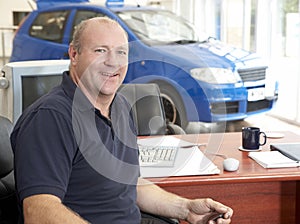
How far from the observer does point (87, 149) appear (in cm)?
143

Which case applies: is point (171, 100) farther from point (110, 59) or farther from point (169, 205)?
point (110, 59)

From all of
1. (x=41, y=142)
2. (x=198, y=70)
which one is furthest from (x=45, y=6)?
(x=41, y=142)

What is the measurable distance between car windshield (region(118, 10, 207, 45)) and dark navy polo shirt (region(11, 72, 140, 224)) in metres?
3.39

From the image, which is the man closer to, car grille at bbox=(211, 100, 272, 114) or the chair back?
the chair back

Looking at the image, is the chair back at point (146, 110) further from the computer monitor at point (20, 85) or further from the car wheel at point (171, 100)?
the car wheel at point (171, 100)

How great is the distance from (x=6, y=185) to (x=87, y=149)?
1.16ft

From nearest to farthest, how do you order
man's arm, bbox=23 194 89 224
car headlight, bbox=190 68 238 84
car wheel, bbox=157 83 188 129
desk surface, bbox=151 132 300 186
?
man's arm, bbox=23 194 89 224 < desk surface, bbox=151 132 300 186 < car wheel, bbox=157 83 188 129 < car headlight, bbox=190 68 238 84

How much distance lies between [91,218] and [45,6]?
4.87m

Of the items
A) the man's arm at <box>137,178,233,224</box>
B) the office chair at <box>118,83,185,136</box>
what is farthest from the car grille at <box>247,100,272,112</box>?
the man's arm at <box>137,178,233,224</box>

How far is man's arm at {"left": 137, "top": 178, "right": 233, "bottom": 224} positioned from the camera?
1.69 metres

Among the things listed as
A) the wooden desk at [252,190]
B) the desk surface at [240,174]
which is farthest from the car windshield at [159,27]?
the wooden desk at [252,190]

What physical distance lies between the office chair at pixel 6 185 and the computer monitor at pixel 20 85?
0.43 meters

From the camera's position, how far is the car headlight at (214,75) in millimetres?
4465

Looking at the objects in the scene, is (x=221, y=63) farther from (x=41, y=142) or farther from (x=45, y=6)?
(x=41, y=142)
